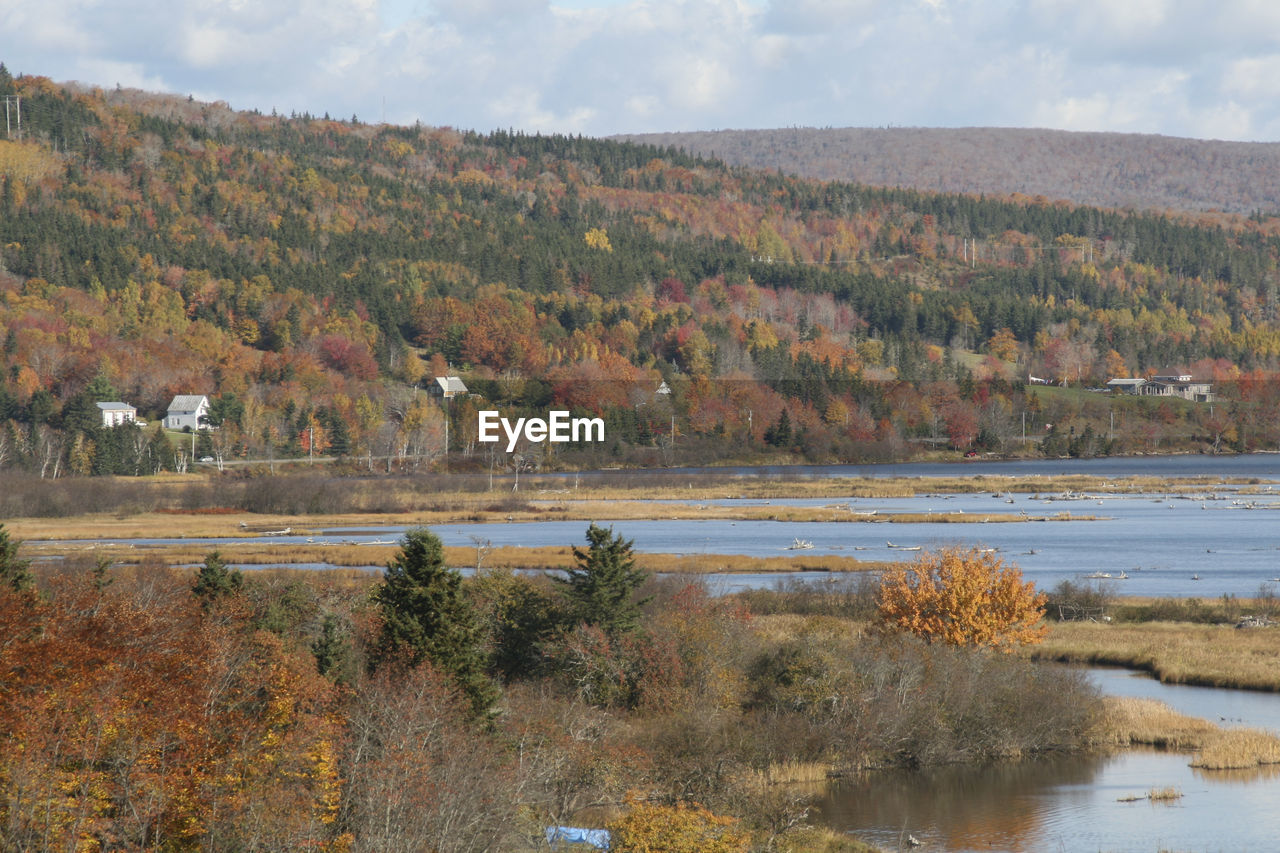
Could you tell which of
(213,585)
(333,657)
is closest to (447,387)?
(213,585)

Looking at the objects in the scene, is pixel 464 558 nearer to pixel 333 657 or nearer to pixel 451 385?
pixel 333 657

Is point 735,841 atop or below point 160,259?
below

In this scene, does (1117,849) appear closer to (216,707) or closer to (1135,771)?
(1135,771)

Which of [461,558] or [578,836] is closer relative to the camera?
[578,836]

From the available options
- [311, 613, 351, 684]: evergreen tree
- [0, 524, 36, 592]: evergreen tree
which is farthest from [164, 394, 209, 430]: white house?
[311, 613, 351, 684]: evergreen tree

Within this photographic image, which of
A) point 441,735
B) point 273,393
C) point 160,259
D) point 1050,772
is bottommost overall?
point 1050,772

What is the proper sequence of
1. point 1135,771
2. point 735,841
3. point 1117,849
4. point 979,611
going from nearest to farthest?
point 735,841, point 1117,849, point 1135,771, point 979,611

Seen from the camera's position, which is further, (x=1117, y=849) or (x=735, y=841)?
(x=1117, y=849)

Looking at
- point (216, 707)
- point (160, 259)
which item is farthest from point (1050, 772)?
point (160, 259)
